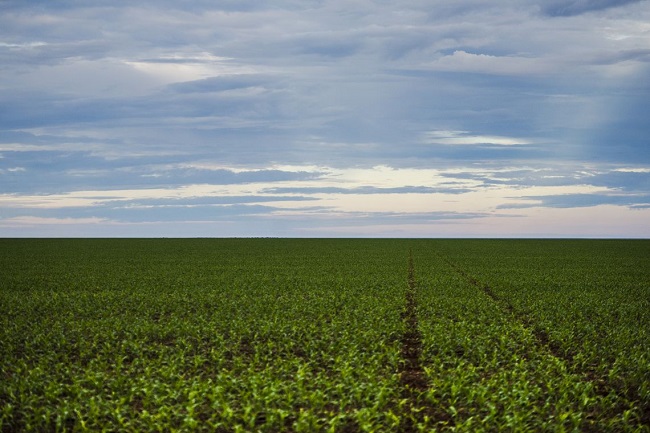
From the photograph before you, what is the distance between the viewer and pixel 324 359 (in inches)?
562

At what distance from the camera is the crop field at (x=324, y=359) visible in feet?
34.0

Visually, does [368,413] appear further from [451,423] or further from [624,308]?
[624,308]

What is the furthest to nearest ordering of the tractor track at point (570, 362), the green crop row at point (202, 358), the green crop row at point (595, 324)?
the tractor track at point (570, 362)
the green crop row at point (595, 324)
the green crop row at point (202, 358)

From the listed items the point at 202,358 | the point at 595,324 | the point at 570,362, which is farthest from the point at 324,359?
the point at 595,324

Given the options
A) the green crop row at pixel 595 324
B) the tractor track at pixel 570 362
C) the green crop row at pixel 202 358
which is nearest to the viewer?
the green crop row at pixel 202 358

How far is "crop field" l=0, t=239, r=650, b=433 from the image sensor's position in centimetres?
1038

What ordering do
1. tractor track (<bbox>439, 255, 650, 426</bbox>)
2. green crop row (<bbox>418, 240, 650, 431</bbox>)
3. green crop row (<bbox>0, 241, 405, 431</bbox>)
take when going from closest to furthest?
→ 1. green crop row (<bbox>0, 241, 405, 431</bbox>)
2. green crop row (<bbox>418, 240, 650, 431</bbox>)
3. tractor track (<bbox>439, 255, 650, 426</bbox>)

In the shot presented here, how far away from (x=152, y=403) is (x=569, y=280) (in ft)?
95.5

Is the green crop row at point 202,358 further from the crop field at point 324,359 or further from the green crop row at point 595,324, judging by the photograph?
the green crop row at point 595,324

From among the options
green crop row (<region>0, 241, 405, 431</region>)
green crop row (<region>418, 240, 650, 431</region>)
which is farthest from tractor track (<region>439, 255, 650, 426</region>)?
green crop row (<region>0, 241, 405, 431</region>)

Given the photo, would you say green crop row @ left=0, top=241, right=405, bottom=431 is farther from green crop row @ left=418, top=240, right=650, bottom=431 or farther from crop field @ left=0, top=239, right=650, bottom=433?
green crop row @ left=418, top=240, right=650, bottom=431

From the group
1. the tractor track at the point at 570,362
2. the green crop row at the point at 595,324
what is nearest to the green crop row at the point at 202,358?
the tractor track at the point at 570,362

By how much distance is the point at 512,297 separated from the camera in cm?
2664

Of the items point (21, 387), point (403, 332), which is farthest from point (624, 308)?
point (21, 387)
